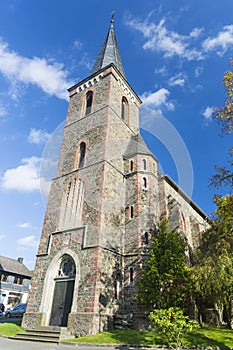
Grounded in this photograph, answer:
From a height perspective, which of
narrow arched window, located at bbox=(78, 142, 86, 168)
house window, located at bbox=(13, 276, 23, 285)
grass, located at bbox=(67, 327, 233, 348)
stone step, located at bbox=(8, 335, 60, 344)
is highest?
narrow arched window, located at bbox=(78, 142, 86, 168)

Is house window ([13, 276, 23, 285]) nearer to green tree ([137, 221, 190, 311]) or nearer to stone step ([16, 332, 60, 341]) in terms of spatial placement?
stone step ([16, 332, 60, 341])

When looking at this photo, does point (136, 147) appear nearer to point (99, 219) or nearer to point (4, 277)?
point (99, 219)

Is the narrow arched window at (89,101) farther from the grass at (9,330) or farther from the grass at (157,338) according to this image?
the grass at (157,338)

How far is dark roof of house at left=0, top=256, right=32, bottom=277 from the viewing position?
122 feet

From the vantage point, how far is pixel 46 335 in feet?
42.3

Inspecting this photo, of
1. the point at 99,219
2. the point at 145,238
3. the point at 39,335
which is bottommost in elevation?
the point at 39,335

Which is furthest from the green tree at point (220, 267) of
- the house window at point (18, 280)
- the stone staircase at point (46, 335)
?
the house window at point (18, 280)

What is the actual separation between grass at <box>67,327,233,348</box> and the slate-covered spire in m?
24.3

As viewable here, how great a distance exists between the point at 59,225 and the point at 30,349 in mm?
8711

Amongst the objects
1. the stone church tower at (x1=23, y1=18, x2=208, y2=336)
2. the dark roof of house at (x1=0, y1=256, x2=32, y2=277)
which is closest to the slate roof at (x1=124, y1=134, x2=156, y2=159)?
the stone church tower at (x1=23, y1=18, x2=208, y2=336)

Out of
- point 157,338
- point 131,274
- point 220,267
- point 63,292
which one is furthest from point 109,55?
point 157,338

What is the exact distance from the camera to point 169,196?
20516 millimetres

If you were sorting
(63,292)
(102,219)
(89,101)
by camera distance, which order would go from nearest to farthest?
1. (63,292)
2. (102,219)
3. (89,101)

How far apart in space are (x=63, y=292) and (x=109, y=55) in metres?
25.2
